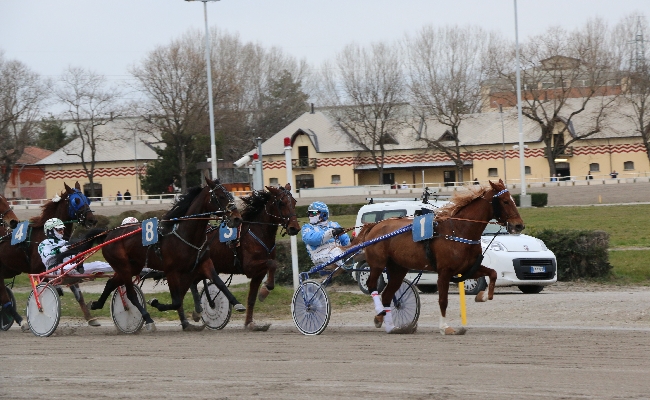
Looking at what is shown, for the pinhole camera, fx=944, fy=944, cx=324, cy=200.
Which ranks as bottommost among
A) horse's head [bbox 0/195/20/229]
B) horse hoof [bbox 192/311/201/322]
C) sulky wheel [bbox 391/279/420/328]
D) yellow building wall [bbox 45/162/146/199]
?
horse hoof [bbox 192/311/201/322]

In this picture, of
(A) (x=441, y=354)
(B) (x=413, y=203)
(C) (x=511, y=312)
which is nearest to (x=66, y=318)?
(B) (x=413, y=203)

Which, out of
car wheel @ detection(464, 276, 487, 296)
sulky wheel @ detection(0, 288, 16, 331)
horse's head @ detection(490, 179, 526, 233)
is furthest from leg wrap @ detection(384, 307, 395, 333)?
sulky wheel @ detection(0, 288, 16, 331)

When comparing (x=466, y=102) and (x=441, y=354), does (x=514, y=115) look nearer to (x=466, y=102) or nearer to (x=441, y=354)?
(x=466, y=102)

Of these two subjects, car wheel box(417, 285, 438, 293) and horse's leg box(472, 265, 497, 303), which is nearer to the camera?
horse's leg box(472, 265, 497, 303)

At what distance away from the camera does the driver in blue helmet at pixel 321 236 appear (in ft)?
41.3

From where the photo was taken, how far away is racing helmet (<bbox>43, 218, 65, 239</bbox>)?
14.0m

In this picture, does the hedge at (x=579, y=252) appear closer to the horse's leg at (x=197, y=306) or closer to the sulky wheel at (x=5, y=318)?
the horse's leg at (x=197, y=306)

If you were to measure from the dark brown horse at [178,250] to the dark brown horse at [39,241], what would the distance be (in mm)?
1150

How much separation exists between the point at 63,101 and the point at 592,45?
3481cm

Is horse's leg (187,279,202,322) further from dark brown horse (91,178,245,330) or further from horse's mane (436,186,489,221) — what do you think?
horse's mane (436,186,489,221)

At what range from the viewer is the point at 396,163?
6988cm

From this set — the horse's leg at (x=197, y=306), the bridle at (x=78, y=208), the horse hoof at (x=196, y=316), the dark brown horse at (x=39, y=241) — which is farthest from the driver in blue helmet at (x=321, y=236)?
the bridle at (x=78, y=208)

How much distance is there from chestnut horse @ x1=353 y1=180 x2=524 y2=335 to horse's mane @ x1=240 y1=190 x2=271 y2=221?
2263 mm

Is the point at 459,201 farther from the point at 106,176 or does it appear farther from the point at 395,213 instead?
the point at 106,176
